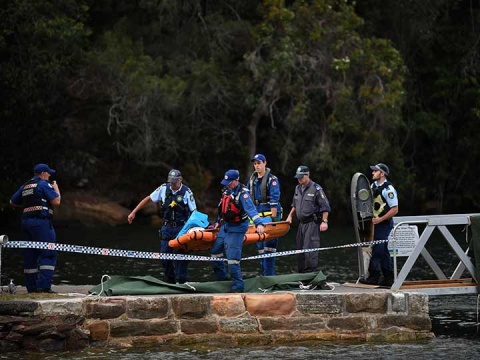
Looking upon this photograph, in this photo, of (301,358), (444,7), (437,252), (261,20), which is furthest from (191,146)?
(301,358)

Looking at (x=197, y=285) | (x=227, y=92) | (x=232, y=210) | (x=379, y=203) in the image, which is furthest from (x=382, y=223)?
(x=227, y=92)

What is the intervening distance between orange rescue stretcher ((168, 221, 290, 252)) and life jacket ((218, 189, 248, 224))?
62 cm

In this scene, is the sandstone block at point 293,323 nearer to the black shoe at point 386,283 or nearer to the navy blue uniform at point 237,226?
the navy blue uniform at point 237,226

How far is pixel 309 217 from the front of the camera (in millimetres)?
17547

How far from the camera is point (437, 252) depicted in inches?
1204

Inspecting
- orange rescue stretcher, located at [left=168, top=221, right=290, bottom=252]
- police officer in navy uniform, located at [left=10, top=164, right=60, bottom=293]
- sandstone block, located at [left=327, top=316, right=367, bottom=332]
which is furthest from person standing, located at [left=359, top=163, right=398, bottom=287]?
police officer in navy uniform, located at [left=10, top=164, right=60, bottom=293]

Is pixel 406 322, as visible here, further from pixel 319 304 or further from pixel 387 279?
pixel 387 279

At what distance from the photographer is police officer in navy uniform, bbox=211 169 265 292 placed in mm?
15962

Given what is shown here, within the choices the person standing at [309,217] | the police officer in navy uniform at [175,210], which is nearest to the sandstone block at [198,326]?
the police officer in navy uniform at [175,210]

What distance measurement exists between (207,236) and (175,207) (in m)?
0.86

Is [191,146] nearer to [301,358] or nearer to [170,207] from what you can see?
[170,207]

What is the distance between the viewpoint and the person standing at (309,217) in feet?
57.3

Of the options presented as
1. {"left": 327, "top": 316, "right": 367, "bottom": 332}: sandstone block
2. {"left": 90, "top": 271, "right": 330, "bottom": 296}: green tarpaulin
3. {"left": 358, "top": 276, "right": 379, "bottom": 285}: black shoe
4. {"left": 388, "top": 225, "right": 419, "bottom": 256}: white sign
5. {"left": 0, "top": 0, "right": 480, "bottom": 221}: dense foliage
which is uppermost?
{"left": 0, "top": 0, "right": 480, "bottom": 221}: dense foliage

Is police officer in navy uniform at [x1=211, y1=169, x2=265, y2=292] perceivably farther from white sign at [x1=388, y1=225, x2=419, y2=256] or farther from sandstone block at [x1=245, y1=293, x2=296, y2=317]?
white sign at [x1=388, y1=225, x2=419, y2=256]
